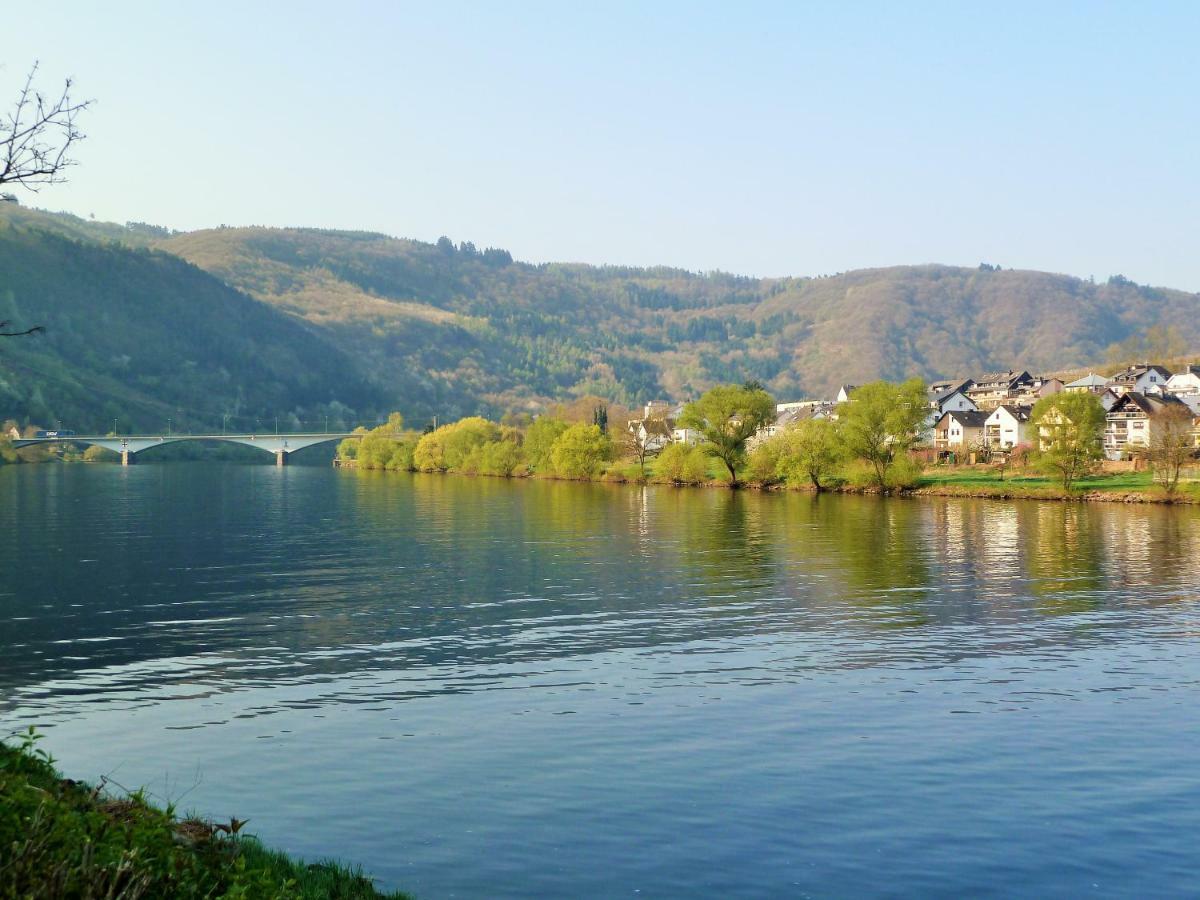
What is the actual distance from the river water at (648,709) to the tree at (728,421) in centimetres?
7586

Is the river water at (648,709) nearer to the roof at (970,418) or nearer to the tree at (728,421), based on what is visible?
the tree at (728,421)

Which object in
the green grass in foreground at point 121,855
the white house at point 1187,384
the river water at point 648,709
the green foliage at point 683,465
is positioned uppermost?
the white house at point 1187,384

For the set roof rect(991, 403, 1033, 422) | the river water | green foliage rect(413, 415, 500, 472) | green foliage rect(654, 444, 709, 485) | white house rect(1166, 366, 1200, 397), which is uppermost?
white house rect(1166, 366, 1200, 397)

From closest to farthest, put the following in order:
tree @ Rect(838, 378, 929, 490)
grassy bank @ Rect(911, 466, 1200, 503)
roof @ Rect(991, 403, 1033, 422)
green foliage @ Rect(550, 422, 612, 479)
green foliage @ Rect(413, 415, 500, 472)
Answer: grassy bank @ Rect(911, 466, 1200, 503)
tree @ Rect(838, 378, 929, 490)
green foliage @ Rect(550, 422, 612, 479)
roof @ Rect(991, 403, 1033, 422)
green foliage @ Rect(413, 415, 500, 472)

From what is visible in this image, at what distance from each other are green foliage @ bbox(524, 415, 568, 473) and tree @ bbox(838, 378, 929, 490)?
5536 centimetres

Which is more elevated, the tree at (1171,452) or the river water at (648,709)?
the tree at (1171,452)

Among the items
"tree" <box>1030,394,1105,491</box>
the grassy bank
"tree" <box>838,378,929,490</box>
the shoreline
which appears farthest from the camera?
"tree" <box>838,378,929,490</box>

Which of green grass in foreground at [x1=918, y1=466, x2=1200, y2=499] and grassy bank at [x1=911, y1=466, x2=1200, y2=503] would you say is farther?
green grass in foreground at [x1=918, y1=466, x2=1200, y2=499]

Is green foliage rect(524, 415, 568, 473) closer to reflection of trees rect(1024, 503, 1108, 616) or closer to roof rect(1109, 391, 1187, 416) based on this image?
roof rect(1109, 391, 1187, 416)

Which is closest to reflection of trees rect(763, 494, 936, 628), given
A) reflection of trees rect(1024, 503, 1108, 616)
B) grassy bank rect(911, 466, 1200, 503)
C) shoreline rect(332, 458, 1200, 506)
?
reflection of trees rect(1024, 503, 1108, 616)

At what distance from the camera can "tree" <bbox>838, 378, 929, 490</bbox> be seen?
121 m

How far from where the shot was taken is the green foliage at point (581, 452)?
158 metres

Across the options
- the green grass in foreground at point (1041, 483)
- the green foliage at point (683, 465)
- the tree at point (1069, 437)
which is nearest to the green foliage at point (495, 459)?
the green foliage at point (683, 465)

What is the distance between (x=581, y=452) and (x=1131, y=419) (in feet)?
241
